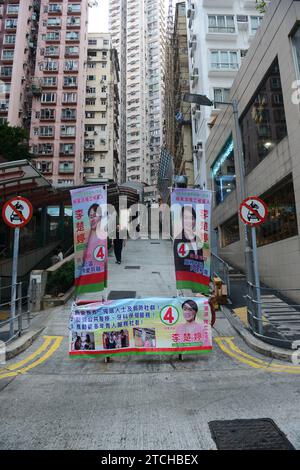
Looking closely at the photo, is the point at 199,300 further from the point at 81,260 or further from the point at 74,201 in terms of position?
the point at 74,201

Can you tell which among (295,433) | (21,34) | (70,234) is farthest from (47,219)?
(21,34)

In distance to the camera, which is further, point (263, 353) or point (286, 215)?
point (286, 215)

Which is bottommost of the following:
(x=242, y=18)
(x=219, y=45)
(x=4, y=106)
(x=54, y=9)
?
(x=219, y=45)

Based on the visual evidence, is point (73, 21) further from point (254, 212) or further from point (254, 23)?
point (254, 212)

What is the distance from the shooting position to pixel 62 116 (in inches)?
1721

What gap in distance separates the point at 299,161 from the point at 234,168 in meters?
8.23

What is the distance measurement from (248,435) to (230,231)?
1648 cm

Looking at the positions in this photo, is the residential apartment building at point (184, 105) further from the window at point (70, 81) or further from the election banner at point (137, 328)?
the election banner at point (137, 328)

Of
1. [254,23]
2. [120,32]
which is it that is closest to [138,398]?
[254,23]

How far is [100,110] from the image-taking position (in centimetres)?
4909

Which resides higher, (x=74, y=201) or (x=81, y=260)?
(x=74, y=201)

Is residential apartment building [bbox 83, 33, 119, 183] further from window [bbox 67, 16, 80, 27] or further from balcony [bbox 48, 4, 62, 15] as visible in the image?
balcony [bbox 48, 4, 62, 15]

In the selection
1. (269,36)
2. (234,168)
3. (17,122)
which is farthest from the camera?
(17,122)

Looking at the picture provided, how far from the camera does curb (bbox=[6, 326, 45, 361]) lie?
551 cm
